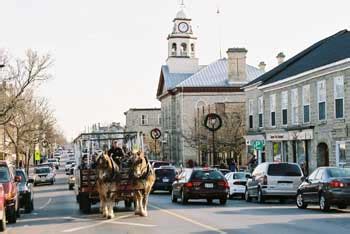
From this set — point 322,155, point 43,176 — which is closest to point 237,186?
point 322,155

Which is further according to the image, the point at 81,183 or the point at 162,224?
the point at 81,183

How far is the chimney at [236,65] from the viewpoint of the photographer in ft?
263

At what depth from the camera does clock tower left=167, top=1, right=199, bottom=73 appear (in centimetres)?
9856

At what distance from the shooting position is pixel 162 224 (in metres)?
19.8

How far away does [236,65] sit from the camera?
3339 inches

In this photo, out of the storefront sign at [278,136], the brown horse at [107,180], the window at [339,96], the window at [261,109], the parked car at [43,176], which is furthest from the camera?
the parked car at [43,176]

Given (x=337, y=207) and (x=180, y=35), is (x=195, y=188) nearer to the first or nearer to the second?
(x=337, y=207)

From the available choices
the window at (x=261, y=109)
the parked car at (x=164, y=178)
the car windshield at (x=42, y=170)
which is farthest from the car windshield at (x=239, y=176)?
the car windshield at (x=42, y=170)

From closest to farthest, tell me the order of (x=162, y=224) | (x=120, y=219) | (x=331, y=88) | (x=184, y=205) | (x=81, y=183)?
(x=162, y=224), (x=120, y=219), (x=81, y=183), (x=184, y=205), (x=331, y=88)

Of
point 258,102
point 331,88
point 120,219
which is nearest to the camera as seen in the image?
point 120,219

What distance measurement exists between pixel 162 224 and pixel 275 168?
38.4 feet

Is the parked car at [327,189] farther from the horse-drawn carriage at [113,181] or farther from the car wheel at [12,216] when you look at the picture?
the car wheel at [12,216]

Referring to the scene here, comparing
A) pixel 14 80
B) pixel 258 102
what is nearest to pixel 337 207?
pixel 258 102

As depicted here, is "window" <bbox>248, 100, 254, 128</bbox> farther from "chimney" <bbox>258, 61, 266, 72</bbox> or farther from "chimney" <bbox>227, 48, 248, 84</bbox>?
"chimney" <bbox>258, 61, 266, 72</bbox>
